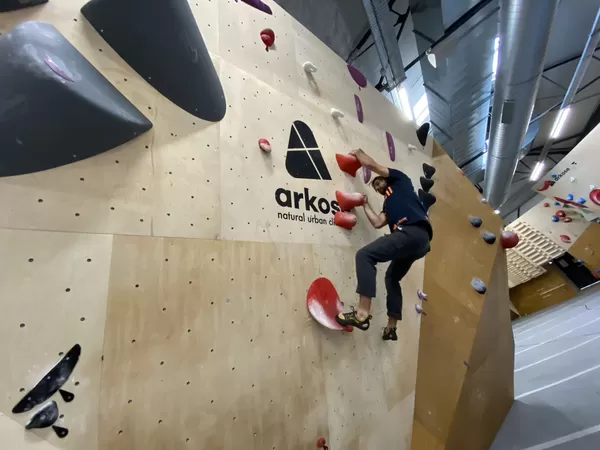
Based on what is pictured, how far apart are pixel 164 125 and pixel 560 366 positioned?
186 inches

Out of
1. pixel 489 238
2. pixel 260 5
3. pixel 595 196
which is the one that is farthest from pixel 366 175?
pixel 595 196

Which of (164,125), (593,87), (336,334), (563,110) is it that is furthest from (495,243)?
(593,87)

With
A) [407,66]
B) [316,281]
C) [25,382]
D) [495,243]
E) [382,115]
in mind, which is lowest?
[25,382]

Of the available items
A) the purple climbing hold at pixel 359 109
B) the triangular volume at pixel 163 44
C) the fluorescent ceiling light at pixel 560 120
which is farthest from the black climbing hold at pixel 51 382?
the fluorescent ceiling light at pixel 560 120

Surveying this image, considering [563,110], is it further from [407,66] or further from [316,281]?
[316,281]

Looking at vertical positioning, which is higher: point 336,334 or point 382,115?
point 382,115

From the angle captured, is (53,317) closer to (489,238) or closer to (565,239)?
(489,238)

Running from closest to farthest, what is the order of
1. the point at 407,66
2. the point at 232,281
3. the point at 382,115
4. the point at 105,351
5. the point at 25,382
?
1. the point at 25,382
2. the point at 105,351
3. the point at 232,281
4. the point at 382,115
5. the point at 407,66

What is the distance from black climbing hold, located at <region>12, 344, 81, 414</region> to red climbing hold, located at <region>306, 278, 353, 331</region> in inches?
39.3

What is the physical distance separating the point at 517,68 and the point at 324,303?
4.08m

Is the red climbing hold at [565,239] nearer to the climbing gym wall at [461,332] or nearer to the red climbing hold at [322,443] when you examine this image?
the climbing gym wall at [461,332]

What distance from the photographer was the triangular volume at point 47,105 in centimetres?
87

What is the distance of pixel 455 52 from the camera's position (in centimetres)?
424

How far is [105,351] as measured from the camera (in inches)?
37.2
